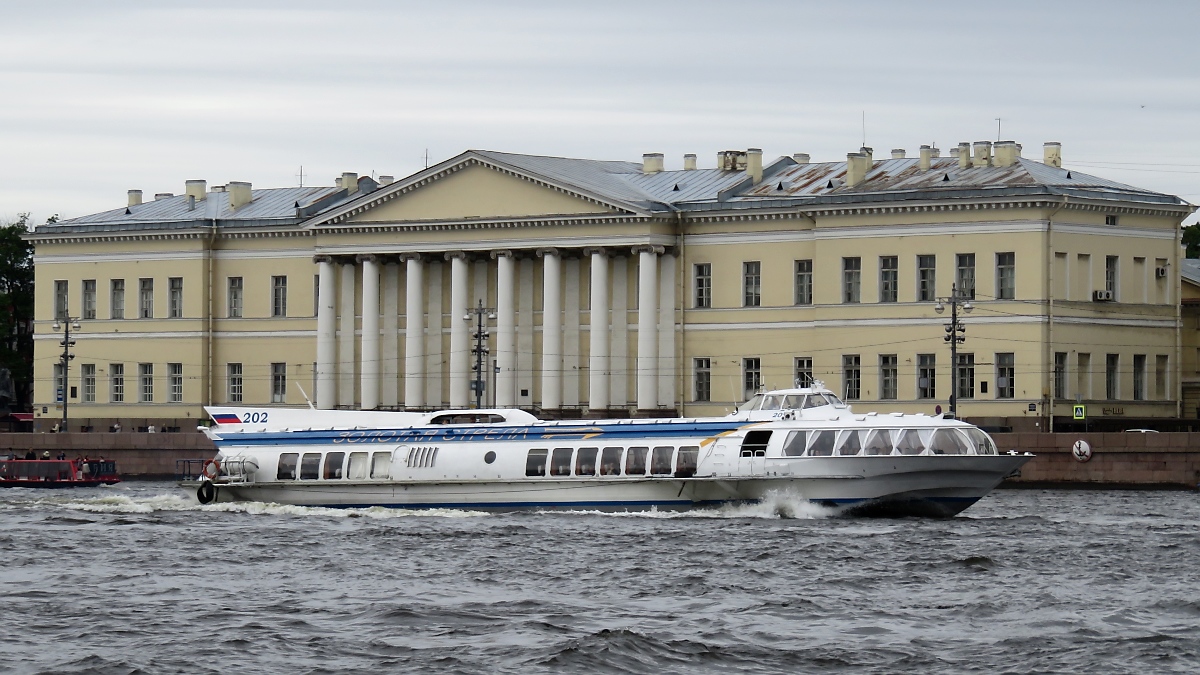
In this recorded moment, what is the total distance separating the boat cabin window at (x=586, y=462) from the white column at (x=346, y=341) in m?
38.4

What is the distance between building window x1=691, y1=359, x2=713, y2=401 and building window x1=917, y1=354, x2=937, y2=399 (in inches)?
310

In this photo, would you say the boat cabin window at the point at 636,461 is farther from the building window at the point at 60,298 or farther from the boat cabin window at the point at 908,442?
the building window at the point at 60,298

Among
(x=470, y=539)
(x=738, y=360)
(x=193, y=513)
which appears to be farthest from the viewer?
(x=738, y=360)

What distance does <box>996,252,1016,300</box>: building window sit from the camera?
74.4 metres

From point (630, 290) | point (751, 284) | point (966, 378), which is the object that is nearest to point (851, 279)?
point (751, 284)

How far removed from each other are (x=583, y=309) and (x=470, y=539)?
39849 mm

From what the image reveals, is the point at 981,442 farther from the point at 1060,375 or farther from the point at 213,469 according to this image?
the point at 1060,375

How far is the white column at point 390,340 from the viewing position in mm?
85625

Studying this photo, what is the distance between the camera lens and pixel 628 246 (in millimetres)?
80562

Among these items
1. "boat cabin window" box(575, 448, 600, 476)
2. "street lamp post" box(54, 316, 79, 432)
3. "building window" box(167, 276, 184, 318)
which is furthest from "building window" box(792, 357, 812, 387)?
"boat cabin window" box(575, 448, 600, 476)

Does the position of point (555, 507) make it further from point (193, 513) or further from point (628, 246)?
point (628, 246)

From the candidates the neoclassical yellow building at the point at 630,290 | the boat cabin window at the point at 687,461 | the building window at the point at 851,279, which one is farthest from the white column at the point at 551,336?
the boat cabin window at the point at 687,461

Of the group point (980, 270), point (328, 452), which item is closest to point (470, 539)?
point (328, 452)

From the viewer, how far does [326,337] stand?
284 feet
